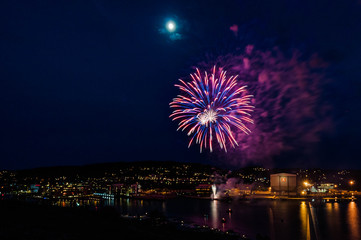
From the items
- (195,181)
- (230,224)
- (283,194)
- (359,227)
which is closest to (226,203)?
(283,194)

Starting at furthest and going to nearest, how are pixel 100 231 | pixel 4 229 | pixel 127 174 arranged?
pixel 127 174 → pixel 100 231 → pixel 4 229

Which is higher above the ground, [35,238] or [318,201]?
[35,238]

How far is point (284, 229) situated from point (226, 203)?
3114 cm

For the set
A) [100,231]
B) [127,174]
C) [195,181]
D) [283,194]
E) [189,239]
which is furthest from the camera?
[127,174]

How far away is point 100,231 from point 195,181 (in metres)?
124

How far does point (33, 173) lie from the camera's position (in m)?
151

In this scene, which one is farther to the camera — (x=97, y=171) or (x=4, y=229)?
(x=97, y=171)

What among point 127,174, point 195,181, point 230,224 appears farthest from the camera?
point 127,174

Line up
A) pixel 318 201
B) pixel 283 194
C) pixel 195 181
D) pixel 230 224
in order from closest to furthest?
1. pixel 230 224
2. pixel 318 201
3. pixel 283 194
4. pixel 195 181

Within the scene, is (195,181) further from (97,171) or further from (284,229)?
(284,229)

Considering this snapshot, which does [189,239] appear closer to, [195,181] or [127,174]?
[195,181]

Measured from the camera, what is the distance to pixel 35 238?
549 inches

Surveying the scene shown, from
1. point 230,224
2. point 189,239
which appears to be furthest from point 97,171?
point 189,239

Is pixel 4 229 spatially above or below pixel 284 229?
above
